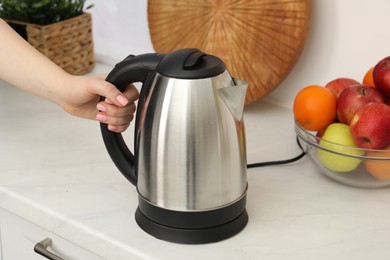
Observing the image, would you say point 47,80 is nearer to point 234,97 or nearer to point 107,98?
point 107,98

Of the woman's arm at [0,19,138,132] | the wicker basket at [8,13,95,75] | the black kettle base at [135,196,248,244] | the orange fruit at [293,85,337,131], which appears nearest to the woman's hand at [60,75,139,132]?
the woman's arm at [0,19,138,132]

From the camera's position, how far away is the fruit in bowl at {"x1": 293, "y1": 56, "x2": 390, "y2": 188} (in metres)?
0.99

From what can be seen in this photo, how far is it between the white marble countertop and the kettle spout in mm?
176

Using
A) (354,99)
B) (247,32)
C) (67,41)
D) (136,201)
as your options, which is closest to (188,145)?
(136,201)

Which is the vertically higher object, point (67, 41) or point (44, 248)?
point (67, 41)

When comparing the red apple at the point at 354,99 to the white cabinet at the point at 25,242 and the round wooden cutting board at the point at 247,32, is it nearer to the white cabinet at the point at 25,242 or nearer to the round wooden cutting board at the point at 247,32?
the round wooden cutting board at the point at 247,32

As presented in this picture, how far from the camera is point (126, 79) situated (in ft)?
3.01

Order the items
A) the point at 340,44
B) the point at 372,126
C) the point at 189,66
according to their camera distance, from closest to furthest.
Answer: the point at 189,66 → the point at 372,126 → the point at 340,44

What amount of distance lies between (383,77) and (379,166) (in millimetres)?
141

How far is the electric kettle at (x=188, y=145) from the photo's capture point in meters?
0.85

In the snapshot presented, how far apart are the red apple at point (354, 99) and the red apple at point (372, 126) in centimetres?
3

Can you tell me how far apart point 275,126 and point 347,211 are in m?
0.34

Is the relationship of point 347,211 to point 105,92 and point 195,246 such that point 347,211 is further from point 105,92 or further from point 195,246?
point 105,92

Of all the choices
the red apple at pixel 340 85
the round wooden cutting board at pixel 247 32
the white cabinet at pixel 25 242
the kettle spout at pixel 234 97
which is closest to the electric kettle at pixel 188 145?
the kettle spout at pixel 234 97
